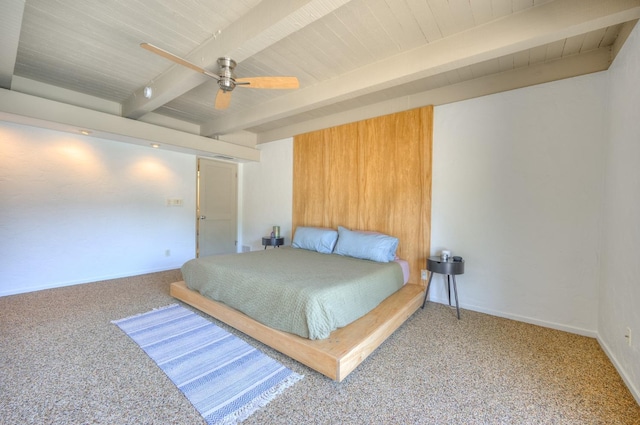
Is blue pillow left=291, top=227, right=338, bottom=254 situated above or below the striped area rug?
above

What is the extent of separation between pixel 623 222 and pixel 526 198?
0.78 meters

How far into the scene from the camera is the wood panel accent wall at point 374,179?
318 centimetres

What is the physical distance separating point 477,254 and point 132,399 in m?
3.18

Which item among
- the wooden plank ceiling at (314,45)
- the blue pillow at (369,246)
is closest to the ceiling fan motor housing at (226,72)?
the wooden plank ceiling at (314,45)

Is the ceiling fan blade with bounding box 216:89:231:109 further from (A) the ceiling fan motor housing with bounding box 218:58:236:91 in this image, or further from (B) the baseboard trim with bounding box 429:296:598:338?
(B) the baseboard trim with bounding box 429:296:598:338

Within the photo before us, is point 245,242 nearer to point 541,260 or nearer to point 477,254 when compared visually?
point 477,254

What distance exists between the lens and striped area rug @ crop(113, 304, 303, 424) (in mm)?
1469

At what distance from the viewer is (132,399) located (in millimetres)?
1479

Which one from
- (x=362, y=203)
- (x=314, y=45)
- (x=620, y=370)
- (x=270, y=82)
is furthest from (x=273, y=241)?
(x=620, y=370)

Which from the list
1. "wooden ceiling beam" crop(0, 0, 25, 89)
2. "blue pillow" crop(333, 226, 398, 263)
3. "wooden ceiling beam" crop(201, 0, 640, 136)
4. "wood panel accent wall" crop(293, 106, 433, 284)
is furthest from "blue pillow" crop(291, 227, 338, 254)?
"wooden ceiling beam" crop(0, 0, 25, 89)

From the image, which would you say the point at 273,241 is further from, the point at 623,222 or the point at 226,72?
the point at 623,222

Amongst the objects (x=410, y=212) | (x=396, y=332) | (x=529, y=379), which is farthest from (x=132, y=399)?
(x=410, y=212)

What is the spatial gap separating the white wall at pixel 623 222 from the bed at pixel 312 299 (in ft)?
4.61

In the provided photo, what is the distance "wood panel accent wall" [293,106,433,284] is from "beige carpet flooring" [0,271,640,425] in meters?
1.26
